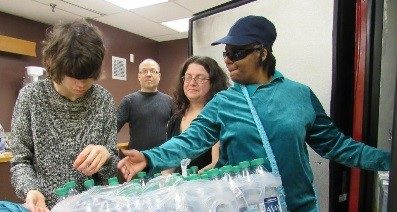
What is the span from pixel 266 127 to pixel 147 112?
7.50 ft

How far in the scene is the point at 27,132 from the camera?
1166 mm

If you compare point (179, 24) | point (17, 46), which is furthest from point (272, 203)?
point (179, 24)

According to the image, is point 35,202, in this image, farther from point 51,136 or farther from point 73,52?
point 73,52

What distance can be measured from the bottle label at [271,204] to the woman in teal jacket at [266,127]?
0.56 feet

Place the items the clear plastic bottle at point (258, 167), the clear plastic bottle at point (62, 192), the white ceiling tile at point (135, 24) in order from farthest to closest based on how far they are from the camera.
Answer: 1. the white ceiling tile at point (135, 24)
2. the clear plastic bottle at point (258, 167)
3. the clear plastic bottle at point (62, 192)

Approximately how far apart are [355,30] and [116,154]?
106 cm

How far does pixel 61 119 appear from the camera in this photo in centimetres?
121

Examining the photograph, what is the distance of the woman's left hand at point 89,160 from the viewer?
0.93m

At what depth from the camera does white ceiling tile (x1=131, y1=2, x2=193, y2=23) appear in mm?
4883

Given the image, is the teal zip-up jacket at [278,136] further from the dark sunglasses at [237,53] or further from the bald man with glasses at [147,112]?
the bald man with glasses at [147,112]

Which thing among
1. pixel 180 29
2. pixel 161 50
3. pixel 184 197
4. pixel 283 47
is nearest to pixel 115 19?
pixel 180 29

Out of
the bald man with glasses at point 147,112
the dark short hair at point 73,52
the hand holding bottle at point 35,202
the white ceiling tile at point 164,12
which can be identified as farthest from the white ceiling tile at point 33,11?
the hand holding bottle at point 35,202

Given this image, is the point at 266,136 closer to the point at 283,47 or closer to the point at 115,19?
the point at 283,47

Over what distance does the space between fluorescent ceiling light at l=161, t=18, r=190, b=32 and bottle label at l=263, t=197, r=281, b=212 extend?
4.91m
